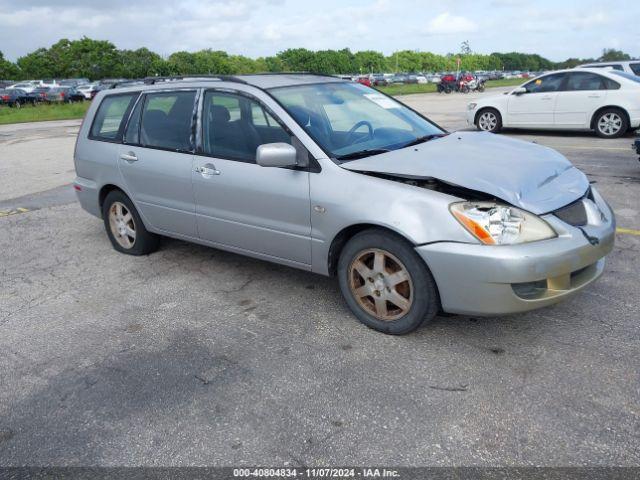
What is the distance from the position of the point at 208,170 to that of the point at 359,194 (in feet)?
4.69

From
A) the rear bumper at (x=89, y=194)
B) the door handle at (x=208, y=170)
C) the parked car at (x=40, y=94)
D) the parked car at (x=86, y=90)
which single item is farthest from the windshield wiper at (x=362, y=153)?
the parked car at (x=86, y=90)

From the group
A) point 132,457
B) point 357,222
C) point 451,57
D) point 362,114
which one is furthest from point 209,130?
point 451,57

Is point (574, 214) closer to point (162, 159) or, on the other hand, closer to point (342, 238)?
point (342, 238)

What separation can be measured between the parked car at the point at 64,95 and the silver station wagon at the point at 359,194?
41.5 m

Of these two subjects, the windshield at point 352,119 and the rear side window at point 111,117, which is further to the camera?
the rear side window at point 111,117

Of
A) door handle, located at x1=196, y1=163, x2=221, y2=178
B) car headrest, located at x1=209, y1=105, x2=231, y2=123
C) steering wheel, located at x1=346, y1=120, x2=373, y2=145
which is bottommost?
door handle, located at x1=196, y1=163, x2=221, y2=178

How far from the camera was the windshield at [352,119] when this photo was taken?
4.00m

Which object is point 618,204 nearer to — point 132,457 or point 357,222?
point 357,222

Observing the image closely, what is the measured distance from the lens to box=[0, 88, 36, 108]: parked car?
39938mm

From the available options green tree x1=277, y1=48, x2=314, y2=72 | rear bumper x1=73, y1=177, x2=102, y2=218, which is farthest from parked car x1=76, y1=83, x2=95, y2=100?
green tree x1=277, y1=48, x2=314, y2=72

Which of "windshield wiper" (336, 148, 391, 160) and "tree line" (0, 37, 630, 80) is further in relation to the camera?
"tree line" (0, 37, 630, 80)

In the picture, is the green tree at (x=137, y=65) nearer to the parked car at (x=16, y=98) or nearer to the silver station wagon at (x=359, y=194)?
the parked car at (x=16, y=98)

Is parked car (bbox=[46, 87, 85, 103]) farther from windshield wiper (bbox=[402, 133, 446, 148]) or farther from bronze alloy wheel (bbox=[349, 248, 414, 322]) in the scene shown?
bronze alloy wheel (bbox=[349, 248, 414, 322])

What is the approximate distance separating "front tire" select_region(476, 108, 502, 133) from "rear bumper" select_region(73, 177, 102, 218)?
10269 millimetres
